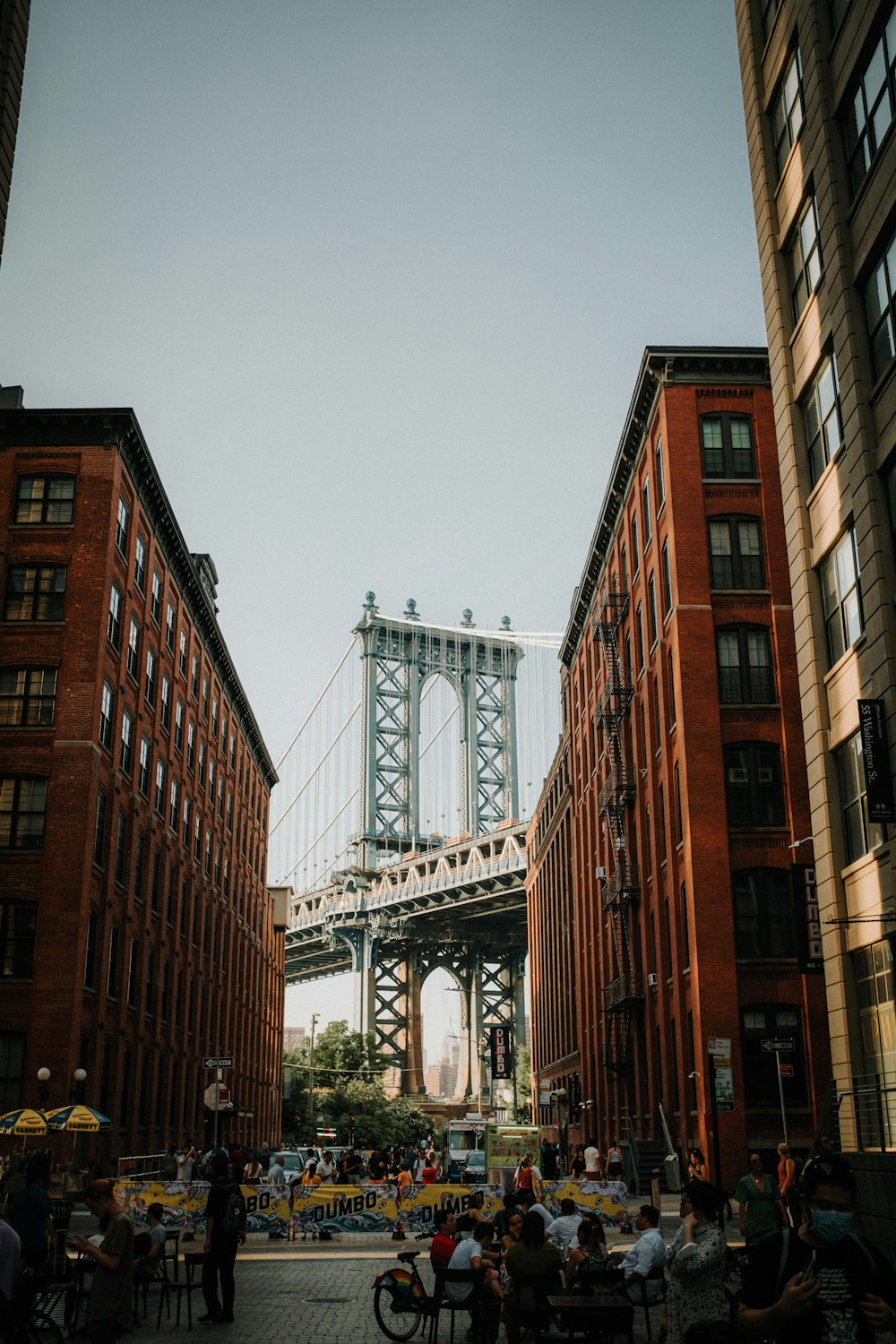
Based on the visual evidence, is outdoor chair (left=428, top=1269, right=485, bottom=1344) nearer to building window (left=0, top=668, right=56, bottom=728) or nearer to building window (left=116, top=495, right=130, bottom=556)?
building window (left=0, top=668, right=56, bottom=728)

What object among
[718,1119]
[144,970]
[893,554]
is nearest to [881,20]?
[893,554]

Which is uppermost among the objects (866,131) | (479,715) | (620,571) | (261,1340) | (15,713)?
(479,715)

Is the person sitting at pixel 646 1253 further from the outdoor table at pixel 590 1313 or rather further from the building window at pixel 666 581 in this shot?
the building window at pixel 666 581

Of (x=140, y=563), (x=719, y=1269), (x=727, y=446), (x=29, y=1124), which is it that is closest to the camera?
(x=719, y=1269)

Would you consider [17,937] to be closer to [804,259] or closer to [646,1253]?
[804,259]

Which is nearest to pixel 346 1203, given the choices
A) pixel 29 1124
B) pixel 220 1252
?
pixel 29 1124

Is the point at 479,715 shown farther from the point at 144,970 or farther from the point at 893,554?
the point at 893,554

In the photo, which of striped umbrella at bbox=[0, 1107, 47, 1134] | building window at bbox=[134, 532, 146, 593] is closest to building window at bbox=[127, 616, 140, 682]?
building window at bbox=[134, 532, 146, 593]

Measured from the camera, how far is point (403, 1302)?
1443 cm

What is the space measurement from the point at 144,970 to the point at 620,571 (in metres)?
22.2

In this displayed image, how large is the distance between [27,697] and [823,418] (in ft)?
81.4

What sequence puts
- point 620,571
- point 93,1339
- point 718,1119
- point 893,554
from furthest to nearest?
point 620,571
point 718,1119
point 893,554
point 93,1339

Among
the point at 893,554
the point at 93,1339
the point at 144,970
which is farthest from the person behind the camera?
the point at 144,970

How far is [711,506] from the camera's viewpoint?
1609 inches
